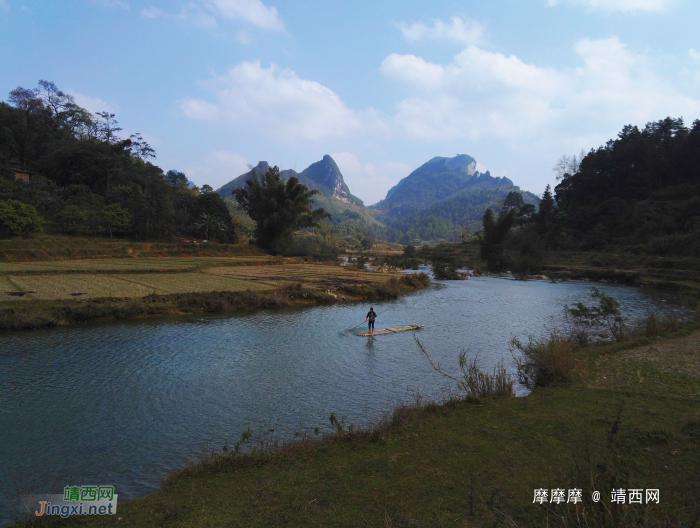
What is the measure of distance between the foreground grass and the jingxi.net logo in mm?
194

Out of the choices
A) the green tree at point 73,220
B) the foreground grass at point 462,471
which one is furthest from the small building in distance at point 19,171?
the foreground grass at point 462,471

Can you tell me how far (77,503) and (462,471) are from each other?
537 cm

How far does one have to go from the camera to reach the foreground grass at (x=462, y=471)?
496 centimetres

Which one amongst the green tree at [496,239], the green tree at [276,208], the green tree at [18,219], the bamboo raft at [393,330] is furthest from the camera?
the green tree at [496,239]

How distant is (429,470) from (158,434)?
5718 millimetres

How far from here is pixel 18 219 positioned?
1400 inches

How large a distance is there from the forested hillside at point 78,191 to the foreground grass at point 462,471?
40.5 meters

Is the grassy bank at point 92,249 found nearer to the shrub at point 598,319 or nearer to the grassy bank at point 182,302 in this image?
the grassy bank at point 182,302

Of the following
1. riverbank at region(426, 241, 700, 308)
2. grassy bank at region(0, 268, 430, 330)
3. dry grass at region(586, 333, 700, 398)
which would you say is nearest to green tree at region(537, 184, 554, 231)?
riverbank at region(426, 241, 700, 308)

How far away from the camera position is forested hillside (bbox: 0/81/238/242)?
136 feet

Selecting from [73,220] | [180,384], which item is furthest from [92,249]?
[180,384]

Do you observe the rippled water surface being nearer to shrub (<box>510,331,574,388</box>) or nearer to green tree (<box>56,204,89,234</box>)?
shrub (<box>510,331,574,388</box>)

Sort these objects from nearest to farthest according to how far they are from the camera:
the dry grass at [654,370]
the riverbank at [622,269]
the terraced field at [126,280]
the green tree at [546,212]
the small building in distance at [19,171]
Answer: the dry grass at [654,370] → the terraced field at [126,280] → the riverbank at [622,269] → the small building in distance at [19,171] → the green tree at [546,212]

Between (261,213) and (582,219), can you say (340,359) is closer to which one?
(261,213)
